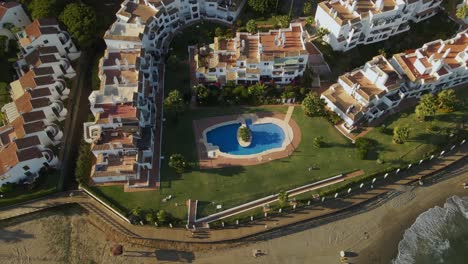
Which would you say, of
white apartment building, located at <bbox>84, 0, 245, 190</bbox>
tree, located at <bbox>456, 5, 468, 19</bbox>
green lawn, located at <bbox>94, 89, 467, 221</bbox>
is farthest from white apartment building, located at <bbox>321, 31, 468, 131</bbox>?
white apartment building, located at <bbox>84, 0, 245, 190</bbox>

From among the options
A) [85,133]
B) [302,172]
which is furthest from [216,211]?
[85,133]

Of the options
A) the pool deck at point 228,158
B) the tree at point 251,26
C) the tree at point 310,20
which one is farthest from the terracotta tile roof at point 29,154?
the tree at point 310,20

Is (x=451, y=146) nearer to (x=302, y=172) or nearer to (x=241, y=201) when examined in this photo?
(x=302, y=172)

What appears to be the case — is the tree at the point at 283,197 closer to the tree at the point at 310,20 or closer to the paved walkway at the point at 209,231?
the paved walkway at the point at 209,231

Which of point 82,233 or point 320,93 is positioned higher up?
point 320,93

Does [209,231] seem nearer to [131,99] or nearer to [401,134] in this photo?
[131,99]

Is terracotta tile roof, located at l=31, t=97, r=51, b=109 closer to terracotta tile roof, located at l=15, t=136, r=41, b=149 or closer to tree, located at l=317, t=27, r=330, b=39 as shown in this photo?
terracotta tile roof, located at l=15, t=136, r=41, b=149
